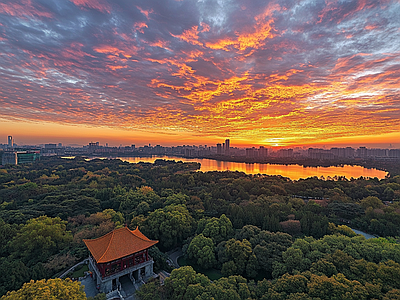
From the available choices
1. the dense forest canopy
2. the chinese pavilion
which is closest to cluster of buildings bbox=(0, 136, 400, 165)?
the dense forest canopy

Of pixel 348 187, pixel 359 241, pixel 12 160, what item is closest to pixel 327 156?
pixel 348 187

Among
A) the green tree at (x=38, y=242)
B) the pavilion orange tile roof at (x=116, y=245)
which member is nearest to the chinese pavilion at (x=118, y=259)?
the pavilion orange tile roof at (x=116, y=245)

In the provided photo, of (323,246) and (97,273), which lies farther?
(323,246)

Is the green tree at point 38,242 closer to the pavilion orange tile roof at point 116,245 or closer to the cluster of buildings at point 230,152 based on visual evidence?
the pavilion orange tile roof at point 116,245

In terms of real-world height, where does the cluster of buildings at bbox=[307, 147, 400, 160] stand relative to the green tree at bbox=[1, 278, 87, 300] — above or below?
above

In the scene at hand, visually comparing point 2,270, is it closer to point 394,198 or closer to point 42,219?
point 42,219

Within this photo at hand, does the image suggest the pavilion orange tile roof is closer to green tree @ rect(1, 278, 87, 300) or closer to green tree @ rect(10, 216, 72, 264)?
green tree @ rect(1, 278, 87, 300)

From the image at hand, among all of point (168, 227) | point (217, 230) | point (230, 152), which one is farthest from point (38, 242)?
point (230, 152)
